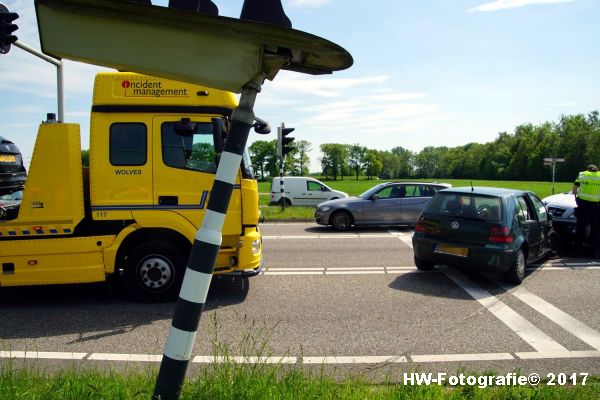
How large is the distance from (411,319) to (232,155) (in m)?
4.26

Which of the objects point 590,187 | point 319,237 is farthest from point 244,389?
point 319,237

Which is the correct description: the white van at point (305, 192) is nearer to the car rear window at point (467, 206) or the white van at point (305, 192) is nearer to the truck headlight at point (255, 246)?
the car rear window at point (467, 206)

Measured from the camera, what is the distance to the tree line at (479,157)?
97.6 m

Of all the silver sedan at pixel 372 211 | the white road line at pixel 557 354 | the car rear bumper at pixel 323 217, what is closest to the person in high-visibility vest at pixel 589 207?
the silver sedan at pixel 372 211

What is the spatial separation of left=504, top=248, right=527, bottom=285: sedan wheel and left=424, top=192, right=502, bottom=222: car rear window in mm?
724

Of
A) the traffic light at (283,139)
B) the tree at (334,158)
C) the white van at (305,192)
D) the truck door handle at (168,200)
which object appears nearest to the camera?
the truck door handle at (168,200)

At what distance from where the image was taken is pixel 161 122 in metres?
6.26

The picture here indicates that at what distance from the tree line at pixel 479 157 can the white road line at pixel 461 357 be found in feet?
219

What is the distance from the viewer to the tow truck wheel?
6281 mm

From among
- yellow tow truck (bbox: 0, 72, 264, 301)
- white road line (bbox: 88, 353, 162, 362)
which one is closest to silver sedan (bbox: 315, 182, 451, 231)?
yellow tow truck (bbox: 0, 72, 264, 301)

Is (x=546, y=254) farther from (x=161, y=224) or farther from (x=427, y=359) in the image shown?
(x=161, y=224)

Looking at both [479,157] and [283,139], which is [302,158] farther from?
[283,139]

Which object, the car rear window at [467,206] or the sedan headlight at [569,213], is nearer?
the car rear window at [467,206]

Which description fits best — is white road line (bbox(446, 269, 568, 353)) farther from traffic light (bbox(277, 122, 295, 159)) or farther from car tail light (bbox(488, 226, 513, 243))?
traffic light (bbox(277, 122, 295, 159))
